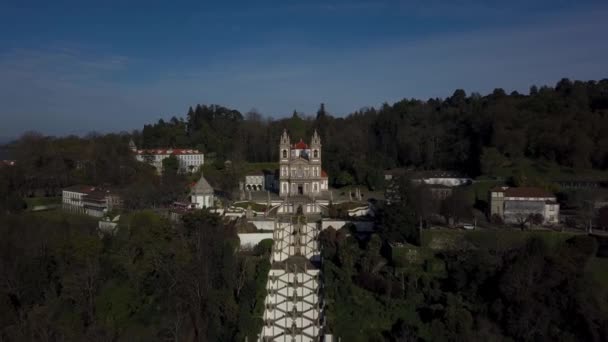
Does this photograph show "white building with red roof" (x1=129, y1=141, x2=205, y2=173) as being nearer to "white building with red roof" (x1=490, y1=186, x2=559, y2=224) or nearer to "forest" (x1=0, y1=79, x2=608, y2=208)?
"forest" (x1=0, y1=79, x2=608, y2=208)

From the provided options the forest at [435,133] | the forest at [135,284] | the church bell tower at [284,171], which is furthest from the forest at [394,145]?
the forest at [135,284]

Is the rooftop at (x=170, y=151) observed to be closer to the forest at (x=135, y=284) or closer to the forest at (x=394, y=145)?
the forest at (x=394, y=145)

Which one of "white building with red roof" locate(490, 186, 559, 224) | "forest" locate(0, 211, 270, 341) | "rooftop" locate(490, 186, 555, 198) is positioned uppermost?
"rooftop" locate(490, 186, 555, 198)

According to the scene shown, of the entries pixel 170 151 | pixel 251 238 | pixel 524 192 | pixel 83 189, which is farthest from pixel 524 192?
pixel 170 151

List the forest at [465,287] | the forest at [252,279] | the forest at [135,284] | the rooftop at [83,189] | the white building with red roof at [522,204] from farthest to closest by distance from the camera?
the rooftop at [83,189]
the white building with red roof at [522,204]
the forest at [135,284]
the forest at [252,279]
the forest at [465,287]

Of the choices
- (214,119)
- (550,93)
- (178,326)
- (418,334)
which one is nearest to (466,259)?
(418,334)

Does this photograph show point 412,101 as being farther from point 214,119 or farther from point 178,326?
point 178,326

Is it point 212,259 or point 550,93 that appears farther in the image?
point 550,93

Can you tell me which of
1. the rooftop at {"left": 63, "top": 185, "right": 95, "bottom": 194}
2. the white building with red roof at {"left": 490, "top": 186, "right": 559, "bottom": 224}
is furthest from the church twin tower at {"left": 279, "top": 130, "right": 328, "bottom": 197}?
the rooftop at {"left": 63, "top": 185, "right": 95, "bottom": 194}
